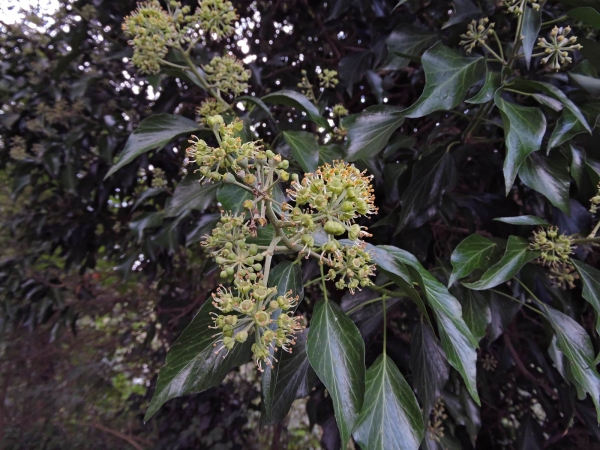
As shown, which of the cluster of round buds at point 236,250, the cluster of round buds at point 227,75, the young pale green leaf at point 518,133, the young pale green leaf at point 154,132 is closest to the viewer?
the cluster of round buds at point 236,250

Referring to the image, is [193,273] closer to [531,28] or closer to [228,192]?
[228,192]

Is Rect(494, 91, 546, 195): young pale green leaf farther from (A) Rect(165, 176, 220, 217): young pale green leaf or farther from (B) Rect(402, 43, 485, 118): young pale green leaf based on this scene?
(A) Rect(165, 176, 220, 217): young pale green leaf

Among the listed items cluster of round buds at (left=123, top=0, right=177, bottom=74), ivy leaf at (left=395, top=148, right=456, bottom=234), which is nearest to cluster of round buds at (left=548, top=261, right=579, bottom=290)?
ivy leaf at (left=395, top=148, right=456, bottom=234)

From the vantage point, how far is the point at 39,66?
147 centimetres

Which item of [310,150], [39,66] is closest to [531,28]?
[310,150]

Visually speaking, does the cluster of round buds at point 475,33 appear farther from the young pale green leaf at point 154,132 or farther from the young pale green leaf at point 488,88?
the young pale green leaf at point 154,132

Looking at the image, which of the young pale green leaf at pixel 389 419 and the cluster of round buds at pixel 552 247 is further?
the cluster of round buds at pixel 552 247

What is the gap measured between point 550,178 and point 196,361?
0.72m

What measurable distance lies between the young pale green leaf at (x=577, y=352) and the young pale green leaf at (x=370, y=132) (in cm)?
47

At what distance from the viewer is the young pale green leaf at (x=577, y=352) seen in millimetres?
668

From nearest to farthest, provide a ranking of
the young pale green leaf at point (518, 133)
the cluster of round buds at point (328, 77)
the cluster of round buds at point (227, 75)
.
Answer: the young pale green leaf at point (518, 133), the cluster of round buds at point (227, 75), the cluster of round buds at point (328, 77)

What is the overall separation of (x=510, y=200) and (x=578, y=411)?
0.79 metres

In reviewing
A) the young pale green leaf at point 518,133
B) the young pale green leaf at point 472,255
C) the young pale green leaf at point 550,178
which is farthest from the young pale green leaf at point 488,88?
the young pale green leaf at point 472,255

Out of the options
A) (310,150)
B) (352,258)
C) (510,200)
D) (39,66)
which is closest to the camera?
(352,258)
